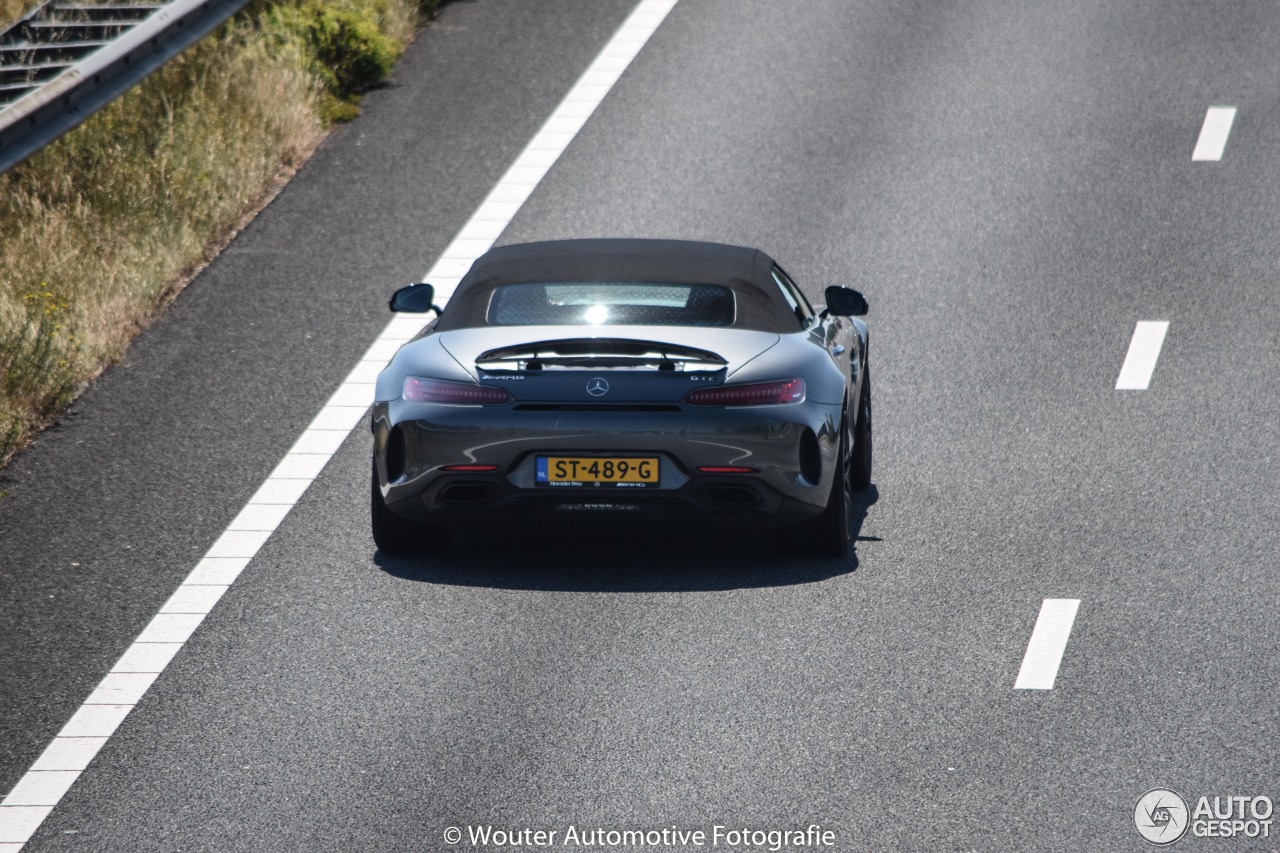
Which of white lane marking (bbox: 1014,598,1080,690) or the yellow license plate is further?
the yellow license plate

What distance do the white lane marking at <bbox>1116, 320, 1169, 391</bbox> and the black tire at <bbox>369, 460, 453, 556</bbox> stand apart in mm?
4628

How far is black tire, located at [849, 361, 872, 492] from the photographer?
419 inches

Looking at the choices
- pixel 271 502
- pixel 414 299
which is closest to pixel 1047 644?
pixel 414 299

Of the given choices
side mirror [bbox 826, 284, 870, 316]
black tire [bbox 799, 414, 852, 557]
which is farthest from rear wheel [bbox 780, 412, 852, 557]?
side mirror [bbox 826, 284, 870, 316]

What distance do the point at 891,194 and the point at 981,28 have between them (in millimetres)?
4546

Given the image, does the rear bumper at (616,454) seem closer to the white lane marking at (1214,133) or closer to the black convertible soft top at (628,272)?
the black convertible soft top at (628,272)

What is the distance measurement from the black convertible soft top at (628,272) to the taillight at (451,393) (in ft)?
1.39

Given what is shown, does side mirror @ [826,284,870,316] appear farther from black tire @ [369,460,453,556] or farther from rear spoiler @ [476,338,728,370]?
black tire @ [369,460,453,556]

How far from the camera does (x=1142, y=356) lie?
13.1 m

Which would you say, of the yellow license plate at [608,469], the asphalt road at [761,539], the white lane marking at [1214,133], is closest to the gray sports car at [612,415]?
the yellow license plate at [608,469]

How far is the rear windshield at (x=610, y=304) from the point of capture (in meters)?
9.53

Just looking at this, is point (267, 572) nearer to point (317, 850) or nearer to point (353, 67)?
point (317, 850)

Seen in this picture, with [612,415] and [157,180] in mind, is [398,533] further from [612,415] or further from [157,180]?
[157,180]

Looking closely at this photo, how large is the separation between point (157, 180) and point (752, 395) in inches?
283
